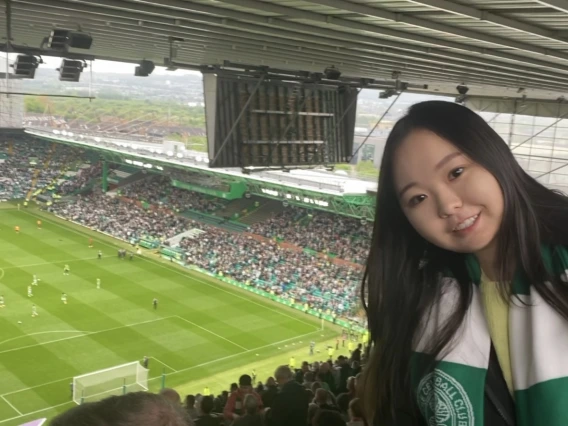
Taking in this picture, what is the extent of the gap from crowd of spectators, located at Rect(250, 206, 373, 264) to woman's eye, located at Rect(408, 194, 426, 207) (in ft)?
81.5

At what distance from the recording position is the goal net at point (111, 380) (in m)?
13.4

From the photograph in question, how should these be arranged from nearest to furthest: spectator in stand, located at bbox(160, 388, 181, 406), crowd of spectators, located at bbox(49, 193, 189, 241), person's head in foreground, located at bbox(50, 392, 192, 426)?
1. person's head in foreground, located at bbox(50, 392, 192, 426)
2. spectator in stand, located at bbox(160, 388, 181, 406)
3. crowd of spectators, located at bbox(49, 193, 189, 241)

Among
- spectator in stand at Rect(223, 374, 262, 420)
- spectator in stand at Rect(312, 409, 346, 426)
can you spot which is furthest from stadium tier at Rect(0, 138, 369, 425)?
spectator in stand at Rect(312, 409, 346, 426)

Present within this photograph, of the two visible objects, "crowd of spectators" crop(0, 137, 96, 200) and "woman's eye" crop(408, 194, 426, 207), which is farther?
"crowd of spectators" crop(0, 137, 96, 200)

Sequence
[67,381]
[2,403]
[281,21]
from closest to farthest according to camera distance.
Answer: [281,21] < [2,403] < [67,381]

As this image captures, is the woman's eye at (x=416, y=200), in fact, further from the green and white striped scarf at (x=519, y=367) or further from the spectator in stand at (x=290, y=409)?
the spectator in stand at (x=290, y=409)

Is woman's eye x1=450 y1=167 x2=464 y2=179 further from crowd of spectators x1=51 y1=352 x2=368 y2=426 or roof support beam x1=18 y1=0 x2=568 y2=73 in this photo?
roof support beam x1=18 y1=0 x2=568 y2=73

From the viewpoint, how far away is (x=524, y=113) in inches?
689

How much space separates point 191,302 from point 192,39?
48.2ft

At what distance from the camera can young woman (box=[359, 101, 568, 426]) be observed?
116 cm

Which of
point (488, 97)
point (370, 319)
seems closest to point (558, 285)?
point (370, 319)

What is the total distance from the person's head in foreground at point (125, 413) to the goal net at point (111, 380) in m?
13.1

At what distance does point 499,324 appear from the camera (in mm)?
1235

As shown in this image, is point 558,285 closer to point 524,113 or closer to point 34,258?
point 524,113
